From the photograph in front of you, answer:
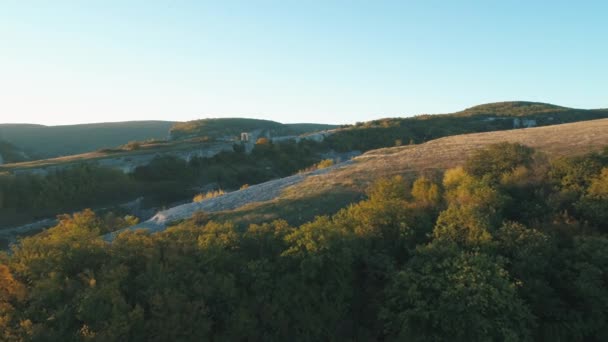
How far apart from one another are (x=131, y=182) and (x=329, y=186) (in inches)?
1092

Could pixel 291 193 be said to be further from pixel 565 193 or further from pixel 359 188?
pixel 565 193

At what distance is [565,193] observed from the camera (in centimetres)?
1603

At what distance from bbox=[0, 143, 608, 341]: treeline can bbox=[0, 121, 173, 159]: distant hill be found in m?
96.9

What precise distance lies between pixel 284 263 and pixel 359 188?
9.85m

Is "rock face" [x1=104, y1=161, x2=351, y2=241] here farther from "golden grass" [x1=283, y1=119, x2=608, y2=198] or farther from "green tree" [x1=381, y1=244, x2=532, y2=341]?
"green tree" [x1=381, y1=244, x2=532, y2=341]

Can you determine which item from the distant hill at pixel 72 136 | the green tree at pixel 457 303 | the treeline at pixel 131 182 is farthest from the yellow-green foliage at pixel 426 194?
the distant hill at pixel 72 136

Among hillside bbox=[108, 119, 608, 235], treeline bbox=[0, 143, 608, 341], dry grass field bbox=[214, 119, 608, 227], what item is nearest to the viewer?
treeline bbox=[0, 143, 608, 341]

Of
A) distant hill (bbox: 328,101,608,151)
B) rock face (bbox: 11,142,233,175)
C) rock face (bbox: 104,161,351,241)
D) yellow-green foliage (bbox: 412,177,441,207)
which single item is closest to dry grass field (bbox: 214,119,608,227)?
rock face (bbox: 104,161,351,241)

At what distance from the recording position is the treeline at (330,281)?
10.4 metres

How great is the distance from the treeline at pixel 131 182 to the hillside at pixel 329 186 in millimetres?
17886

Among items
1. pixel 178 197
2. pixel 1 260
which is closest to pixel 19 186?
pixel 178 197

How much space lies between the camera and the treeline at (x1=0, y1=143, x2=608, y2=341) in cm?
1040

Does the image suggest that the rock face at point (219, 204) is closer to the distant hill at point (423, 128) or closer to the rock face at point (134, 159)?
the rock face at point (134, 159)

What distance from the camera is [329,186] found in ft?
73.9
